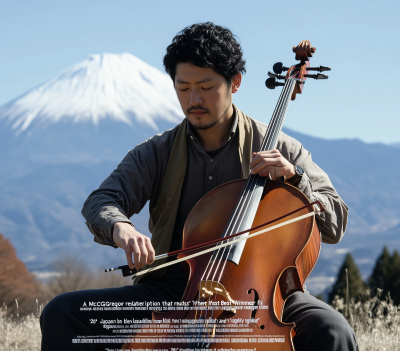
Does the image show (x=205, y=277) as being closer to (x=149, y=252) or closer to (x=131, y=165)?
(x=149, y=252)

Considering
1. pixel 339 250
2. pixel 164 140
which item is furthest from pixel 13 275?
pixel 339 250

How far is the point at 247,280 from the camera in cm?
238

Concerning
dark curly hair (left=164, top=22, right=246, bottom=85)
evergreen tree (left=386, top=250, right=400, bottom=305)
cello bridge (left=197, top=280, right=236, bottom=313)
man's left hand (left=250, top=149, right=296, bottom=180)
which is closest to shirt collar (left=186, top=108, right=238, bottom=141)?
dark curly hair (left=164, top=22, right=246, bottom=85)

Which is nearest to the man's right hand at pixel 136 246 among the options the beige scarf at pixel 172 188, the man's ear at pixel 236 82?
the beige scarf at pixel 172 188

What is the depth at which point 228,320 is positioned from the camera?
220 centimetres

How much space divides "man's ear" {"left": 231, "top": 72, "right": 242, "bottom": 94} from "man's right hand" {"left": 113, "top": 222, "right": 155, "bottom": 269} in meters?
1.29

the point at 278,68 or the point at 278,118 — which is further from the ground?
the point at 278,68

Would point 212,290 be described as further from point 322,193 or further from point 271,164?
point 322,193

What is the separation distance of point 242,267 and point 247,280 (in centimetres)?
7

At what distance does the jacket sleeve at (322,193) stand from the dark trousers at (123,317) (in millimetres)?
385

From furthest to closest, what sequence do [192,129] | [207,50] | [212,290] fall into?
[192,129] → [207,50] → [212,290]

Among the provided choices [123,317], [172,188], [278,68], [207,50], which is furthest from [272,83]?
[123,317]

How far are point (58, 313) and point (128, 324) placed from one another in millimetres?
337

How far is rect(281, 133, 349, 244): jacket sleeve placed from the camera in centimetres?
278
